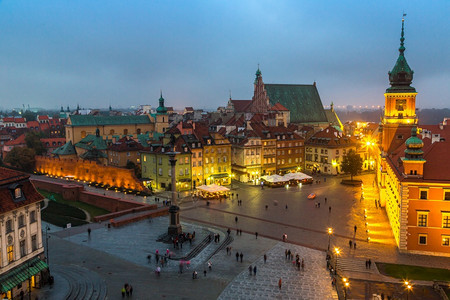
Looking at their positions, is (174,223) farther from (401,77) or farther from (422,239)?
(401,77)

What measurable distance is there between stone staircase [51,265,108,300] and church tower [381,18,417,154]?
1687 inches

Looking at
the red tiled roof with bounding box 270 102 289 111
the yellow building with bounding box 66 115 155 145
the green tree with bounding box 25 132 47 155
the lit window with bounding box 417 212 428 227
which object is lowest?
the lit window with bounding box 417 212 428 227

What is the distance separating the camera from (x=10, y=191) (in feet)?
96.4

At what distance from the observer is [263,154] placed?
81.3 metres

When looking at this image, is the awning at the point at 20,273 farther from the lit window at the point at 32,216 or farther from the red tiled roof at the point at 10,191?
the red tiled roof at the point at 10,191

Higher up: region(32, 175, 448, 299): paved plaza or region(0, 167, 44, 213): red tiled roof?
region(0, 167, 44, 213): red tiled roof

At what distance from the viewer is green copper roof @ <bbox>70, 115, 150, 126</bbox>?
358ft

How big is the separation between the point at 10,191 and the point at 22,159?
2589 inches

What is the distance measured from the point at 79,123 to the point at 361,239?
84923 mm

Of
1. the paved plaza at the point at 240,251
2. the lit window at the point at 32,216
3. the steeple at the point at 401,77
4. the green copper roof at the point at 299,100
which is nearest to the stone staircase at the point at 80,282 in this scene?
the paved plaza at the point at 240,251

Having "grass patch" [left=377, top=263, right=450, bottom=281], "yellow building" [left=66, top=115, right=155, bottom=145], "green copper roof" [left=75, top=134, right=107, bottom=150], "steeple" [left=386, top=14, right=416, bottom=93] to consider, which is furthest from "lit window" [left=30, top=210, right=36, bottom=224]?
"yellow building" [left=66, top=115, right=155, bottom=145]

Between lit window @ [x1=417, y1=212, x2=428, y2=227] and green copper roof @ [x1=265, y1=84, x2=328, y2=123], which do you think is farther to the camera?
green copper roof @ [x1=265, y1=84, x2=328, y2=123]

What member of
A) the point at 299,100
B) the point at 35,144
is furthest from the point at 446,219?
the point at 35,144

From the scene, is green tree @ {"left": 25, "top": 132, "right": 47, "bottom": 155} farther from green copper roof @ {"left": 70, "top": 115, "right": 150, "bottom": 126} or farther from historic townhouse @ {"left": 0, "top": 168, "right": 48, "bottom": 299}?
historic townhouse @ {"left": 0, "top": 168, "right": 48, "bottom": 299}
